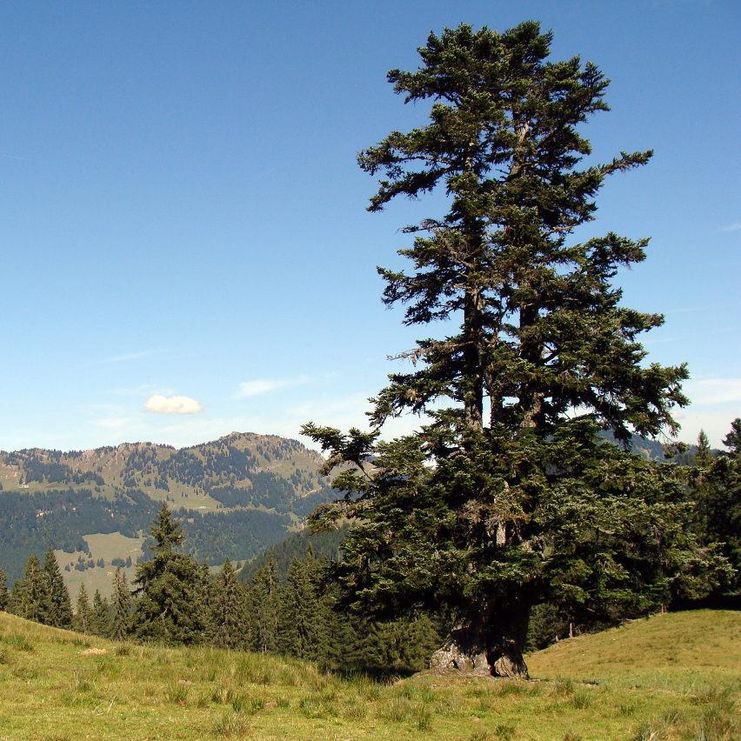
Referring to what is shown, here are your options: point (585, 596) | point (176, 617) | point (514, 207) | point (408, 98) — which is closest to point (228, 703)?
point (585, 596)

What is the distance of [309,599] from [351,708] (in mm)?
89871

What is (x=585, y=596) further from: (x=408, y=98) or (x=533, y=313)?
(x=408, y=98)

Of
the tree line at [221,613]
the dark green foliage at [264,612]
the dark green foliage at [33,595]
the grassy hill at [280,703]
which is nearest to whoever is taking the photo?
the grassy hill at [280,703]

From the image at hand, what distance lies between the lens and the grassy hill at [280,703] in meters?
9.96

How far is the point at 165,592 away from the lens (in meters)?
59.7

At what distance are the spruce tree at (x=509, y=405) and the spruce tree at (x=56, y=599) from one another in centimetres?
10411

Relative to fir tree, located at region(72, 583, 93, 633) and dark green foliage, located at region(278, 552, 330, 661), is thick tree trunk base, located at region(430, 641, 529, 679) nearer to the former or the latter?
dark green foliage, located at region(278, 552, 330, 661)

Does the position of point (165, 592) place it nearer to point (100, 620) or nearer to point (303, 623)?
point (303, 623)

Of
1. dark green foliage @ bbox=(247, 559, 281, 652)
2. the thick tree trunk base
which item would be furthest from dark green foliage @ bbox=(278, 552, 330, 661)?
the thick tree trunk base

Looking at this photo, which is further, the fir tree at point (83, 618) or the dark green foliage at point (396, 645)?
the fir tree at point (83, 618)

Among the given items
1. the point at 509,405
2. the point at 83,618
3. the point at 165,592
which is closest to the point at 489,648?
the point at 509,405

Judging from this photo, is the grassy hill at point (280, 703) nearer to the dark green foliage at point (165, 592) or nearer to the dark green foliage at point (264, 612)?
the dark green foliage at point (165, 592)

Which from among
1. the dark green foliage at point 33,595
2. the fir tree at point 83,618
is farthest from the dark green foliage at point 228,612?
the fir tree at point 83,618

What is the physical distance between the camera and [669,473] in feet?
57.8
